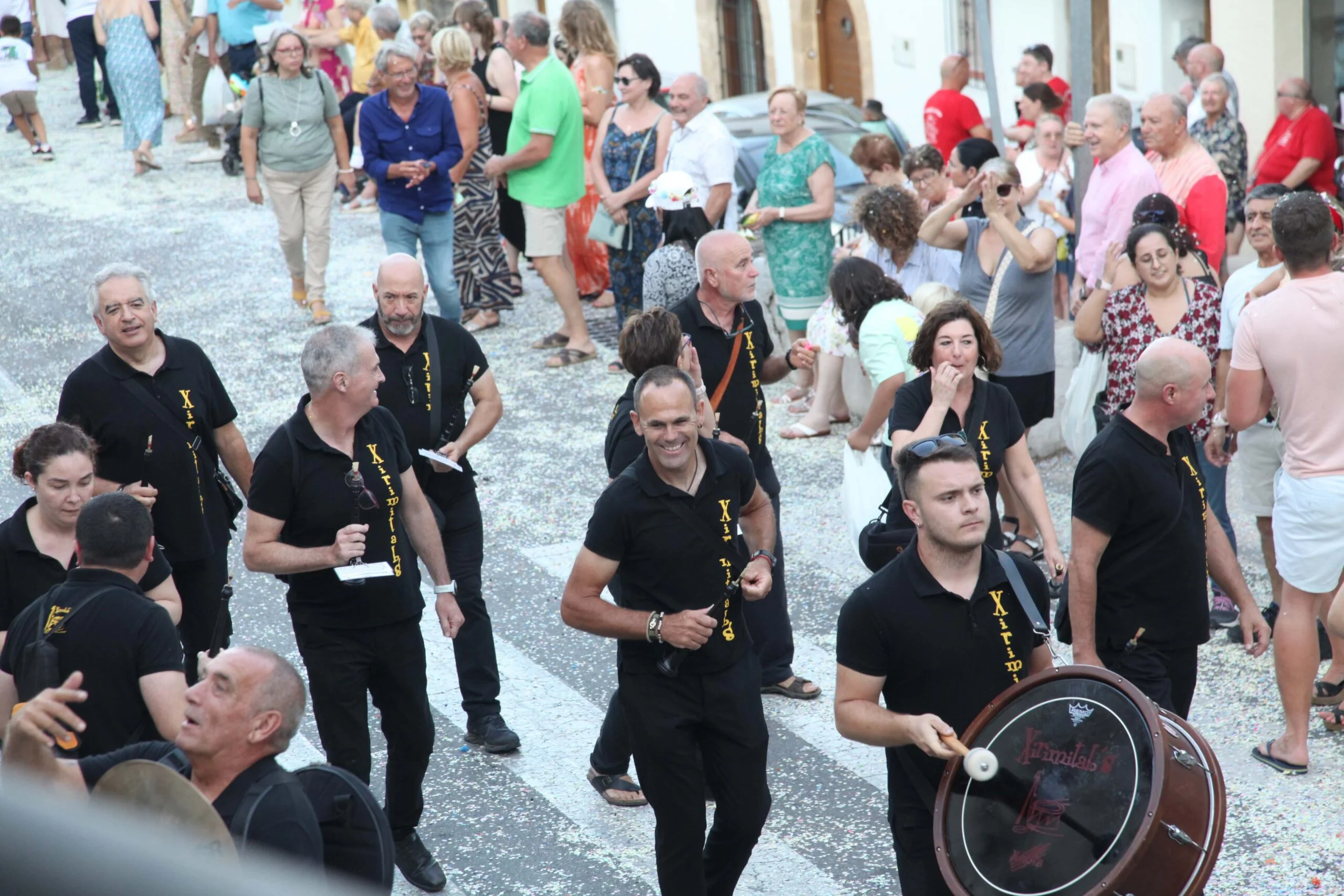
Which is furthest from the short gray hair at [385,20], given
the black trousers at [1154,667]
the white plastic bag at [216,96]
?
the black trousers at [1154,667]

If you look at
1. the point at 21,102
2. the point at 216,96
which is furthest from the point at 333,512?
the point at 21,102

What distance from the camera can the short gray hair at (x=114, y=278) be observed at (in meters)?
5.46

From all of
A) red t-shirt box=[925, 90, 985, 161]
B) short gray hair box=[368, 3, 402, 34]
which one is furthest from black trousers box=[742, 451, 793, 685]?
short gray hair box=[368, 3, 402, 34]

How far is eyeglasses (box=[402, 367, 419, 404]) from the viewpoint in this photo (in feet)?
19.0

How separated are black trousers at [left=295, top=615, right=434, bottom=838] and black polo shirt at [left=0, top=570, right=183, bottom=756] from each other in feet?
2.80

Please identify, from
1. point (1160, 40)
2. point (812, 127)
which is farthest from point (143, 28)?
point (1160, 40)

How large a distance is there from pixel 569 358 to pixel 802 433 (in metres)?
2.33

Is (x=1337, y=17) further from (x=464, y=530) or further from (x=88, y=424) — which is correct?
(x=88, y=424)

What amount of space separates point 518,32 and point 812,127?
163 inches

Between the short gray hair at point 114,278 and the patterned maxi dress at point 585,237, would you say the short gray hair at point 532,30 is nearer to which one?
the patterned maxi dress at point 585,237

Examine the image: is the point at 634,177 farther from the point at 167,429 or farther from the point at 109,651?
the point at 109,651

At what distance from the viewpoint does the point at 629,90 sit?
1009cm

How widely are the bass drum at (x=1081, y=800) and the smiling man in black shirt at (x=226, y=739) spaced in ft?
5.18

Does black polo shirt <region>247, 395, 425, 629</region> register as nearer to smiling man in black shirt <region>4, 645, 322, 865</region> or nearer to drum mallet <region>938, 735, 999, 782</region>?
smiling man in black shirt <region>4, 645, 322, 865</region>
